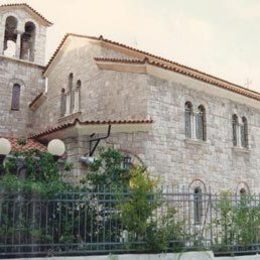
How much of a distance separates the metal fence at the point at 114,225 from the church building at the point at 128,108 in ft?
14.4

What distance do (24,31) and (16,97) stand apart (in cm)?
298

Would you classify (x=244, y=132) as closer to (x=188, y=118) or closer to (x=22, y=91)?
(x=188, y=118)

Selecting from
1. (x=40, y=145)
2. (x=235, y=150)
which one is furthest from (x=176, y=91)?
(x=40, y=145)

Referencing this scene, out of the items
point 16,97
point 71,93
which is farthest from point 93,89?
point 16,97

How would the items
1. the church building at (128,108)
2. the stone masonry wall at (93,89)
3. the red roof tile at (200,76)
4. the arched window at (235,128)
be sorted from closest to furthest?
the church building at (128,108), the red roof tile at (200,76), the stone masonry wall at (93,89), the arched window at (235,128)

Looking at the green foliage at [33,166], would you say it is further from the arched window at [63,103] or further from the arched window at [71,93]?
the arched window at [63,103]

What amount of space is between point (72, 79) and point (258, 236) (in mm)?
11005

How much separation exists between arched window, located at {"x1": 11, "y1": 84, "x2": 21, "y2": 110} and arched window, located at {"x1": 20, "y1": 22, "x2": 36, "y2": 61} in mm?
1516

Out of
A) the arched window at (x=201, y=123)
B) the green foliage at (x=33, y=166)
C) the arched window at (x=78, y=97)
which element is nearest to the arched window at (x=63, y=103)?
the arched window at (x=78, y=97)

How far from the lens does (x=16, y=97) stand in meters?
21.0

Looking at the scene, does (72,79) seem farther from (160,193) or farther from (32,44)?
(160,193)

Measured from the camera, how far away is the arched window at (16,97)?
68.2 ft

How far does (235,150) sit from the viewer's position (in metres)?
18.1

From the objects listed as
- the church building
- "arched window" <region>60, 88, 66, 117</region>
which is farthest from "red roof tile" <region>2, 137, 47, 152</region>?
"arched window" <region>60, 88, 66, 117</region>
